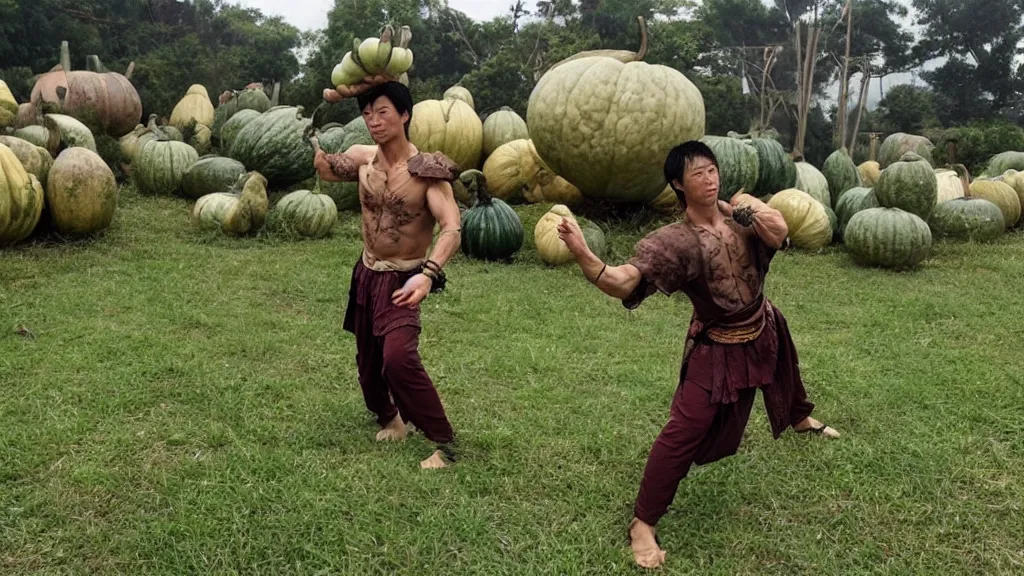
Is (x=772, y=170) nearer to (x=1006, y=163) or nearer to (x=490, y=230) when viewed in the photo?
(x=490, y=230)

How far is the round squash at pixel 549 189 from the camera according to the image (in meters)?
9.09

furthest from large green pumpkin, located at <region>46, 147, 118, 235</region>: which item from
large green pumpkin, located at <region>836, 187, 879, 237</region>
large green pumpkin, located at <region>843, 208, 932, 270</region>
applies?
large green pumpkin, located at <region>836, 187, 879, 237</region>

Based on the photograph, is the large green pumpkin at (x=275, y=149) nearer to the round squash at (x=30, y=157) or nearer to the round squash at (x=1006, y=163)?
the round squash at (x=30, y=157)

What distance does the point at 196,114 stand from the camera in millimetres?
13773

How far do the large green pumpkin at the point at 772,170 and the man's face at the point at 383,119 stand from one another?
6.42 metres

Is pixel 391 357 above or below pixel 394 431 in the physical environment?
above

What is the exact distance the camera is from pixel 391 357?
3521mm

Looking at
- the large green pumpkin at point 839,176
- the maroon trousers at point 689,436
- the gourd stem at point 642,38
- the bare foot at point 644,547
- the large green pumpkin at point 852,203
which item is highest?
the gourd stem at point 642,38

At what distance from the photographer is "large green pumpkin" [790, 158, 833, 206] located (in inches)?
378

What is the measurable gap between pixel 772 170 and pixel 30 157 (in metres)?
7.41

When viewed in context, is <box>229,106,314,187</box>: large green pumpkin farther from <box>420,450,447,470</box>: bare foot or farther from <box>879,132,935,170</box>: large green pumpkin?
<box>879,132,935,170</box>: large green pumpkin

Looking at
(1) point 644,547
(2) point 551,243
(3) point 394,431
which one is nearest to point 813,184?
(2) point 551,243

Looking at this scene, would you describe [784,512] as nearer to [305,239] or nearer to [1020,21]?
[305,239]

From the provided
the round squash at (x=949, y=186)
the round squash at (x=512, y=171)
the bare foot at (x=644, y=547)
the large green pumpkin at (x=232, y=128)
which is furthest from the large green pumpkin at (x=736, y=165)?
the bare foot at (x=644, y=547)
